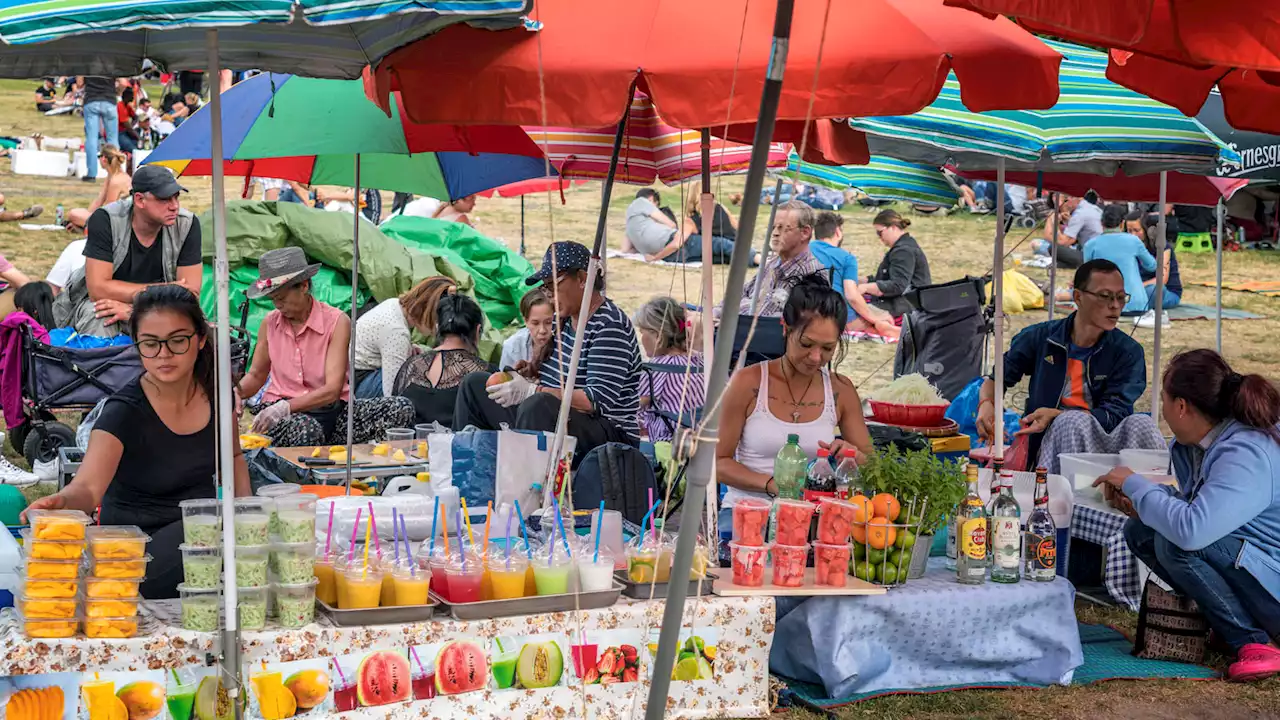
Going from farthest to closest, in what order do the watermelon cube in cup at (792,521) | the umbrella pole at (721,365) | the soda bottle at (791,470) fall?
1. the soda bottle at (791,470)
2. the watermelon cube in cup at (792,521)
3. the umbrella pole at (721,365)

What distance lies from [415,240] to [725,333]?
9978 mm

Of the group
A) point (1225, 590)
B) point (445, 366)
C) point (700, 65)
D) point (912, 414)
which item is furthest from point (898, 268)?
point (700, 65)

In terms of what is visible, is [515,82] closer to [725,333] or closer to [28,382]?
[725,333]

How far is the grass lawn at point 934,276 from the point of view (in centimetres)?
461

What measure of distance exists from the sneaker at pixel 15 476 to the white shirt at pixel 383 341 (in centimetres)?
188

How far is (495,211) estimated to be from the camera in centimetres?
1936

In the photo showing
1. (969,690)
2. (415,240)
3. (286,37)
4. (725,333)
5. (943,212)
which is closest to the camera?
(725,333)

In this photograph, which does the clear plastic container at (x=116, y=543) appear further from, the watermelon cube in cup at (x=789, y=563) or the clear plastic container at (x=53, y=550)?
the watermelon cube in cup at (x=789, y=563)

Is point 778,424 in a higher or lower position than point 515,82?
lower

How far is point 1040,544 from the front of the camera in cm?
465

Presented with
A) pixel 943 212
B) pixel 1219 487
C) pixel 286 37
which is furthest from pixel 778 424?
pixel 943 212

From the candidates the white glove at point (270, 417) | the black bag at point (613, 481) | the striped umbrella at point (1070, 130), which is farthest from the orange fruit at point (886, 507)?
the white glove at point (270, 417)

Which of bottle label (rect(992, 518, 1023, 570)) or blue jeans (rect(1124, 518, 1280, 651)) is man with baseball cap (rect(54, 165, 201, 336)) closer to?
bottle label (rect(992, 518, 1023, 570))

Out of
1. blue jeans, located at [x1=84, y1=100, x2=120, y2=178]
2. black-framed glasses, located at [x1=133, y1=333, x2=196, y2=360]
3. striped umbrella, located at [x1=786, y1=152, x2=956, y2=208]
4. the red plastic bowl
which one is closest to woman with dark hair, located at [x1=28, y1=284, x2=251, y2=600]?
black-framed glasses, located at [x1=133, y1=333, x2=196, y2=360]
